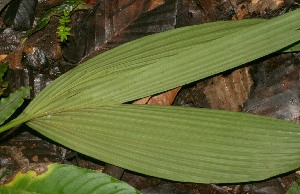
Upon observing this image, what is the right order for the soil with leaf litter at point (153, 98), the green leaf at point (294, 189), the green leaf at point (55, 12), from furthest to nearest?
1. the green leaf at point (55, 12)
2. the soil with leaf litter at point (153, 98)
3. the green leaf at point (294, 189)

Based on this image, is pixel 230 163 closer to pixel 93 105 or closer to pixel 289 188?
pixel 289 188

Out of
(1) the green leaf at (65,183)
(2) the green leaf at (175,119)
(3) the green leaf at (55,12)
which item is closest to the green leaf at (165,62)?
(2) the green leaf at (175,119)

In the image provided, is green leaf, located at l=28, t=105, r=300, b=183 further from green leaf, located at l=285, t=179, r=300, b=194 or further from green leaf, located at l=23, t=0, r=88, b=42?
green leaf, located at l=23, t=0, r=88, b=42

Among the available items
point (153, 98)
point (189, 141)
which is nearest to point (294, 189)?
point (189, 141)

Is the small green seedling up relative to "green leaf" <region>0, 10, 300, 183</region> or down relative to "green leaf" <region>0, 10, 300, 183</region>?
up

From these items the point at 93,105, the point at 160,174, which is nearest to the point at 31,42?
the point at 93,105

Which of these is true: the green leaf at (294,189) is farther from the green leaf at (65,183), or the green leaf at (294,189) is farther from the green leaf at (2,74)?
the green leaf at (2,74)

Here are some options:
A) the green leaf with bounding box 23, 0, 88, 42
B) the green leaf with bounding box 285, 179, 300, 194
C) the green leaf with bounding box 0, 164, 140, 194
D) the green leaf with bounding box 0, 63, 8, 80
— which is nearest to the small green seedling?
the green leaf with bounding box 23, 0, 88, 42
